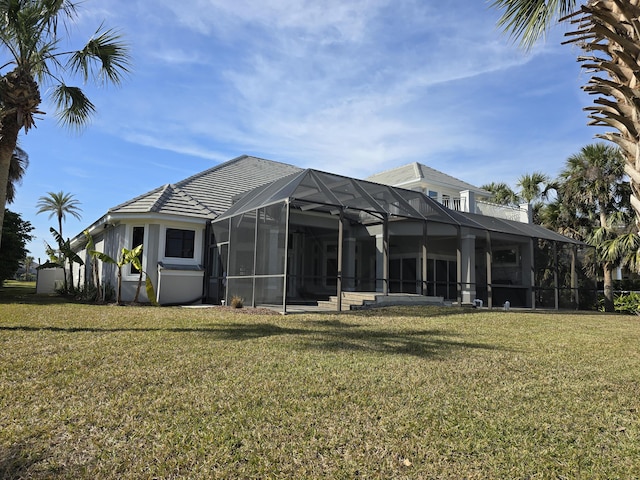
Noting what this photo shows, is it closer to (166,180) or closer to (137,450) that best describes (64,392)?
(137,450)

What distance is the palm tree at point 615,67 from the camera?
4254mm

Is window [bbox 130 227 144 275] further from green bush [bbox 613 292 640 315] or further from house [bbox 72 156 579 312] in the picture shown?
green bush [bbox 613 292 640 315]

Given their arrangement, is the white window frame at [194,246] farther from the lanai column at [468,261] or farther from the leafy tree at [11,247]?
the leafy tree at [11,247]

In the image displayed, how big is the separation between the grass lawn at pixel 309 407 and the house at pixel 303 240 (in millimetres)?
5319

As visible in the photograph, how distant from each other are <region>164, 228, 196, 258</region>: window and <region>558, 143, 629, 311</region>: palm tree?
1825cm

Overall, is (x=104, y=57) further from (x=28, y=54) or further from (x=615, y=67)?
(x=615, y=67)

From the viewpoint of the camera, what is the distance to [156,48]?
1048 centimetres

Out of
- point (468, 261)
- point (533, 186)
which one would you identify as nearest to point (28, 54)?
point (468, 261)

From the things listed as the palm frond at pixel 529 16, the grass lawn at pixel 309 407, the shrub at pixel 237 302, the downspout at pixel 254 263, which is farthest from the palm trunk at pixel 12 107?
the palm frond at pixel 529 16

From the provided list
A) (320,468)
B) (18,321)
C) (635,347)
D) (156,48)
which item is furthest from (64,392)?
(635,347)

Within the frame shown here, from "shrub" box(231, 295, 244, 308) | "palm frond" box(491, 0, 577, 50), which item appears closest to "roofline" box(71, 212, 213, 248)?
"shrub" box(231, 295, 244, 308)

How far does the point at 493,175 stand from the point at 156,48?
1061 inches

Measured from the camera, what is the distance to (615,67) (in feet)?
14.5

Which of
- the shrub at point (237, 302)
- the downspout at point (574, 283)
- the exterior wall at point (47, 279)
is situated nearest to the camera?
the shrub at point (237, 302)
